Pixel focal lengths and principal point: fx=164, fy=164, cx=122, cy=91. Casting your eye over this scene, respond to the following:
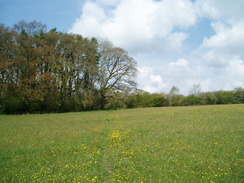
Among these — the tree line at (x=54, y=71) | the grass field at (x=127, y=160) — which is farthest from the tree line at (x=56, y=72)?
the grass field at (x=127, y=160)

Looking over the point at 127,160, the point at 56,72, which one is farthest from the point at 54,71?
the point at 127,160

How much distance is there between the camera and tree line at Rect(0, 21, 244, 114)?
1323 inches

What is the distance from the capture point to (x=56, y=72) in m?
38.2

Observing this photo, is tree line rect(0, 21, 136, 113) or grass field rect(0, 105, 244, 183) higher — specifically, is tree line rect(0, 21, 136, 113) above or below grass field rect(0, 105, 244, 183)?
above

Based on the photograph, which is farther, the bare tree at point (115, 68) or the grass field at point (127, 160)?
the bare tree at point (115, 68)

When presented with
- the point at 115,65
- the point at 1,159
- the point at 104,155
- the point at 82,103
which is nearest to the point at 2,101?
the point at 82,103

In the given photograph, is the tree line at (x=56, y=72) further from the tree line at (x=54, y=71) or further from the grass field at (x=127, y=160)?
the grass field at (x=127, y=160)

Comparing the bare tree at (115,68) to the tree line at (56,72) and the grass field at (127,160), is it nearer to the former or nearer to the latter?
the tree line at (56,72)

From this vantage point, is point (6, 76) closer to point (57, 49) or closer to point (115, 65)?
point (57, 49)

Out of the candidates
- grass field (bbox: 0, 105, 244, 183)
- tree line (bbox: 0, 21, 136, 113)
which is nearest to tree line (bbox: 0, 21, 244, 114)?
tree line (bbox: 0, 21, 136, 113)

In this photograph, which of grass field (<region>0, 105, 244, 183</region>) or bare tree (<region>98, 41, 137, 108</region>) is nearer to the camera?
grass field (<region>0, 105, 244, 183</region>)

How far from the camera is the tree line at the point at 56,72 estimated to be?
33.6m

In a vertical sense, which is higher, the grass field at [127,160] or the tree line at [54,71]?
the tree line at [54,71]

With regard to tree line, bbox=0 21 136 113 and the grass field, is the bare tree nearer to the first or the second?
tree line, bbox=0 21 136 113
